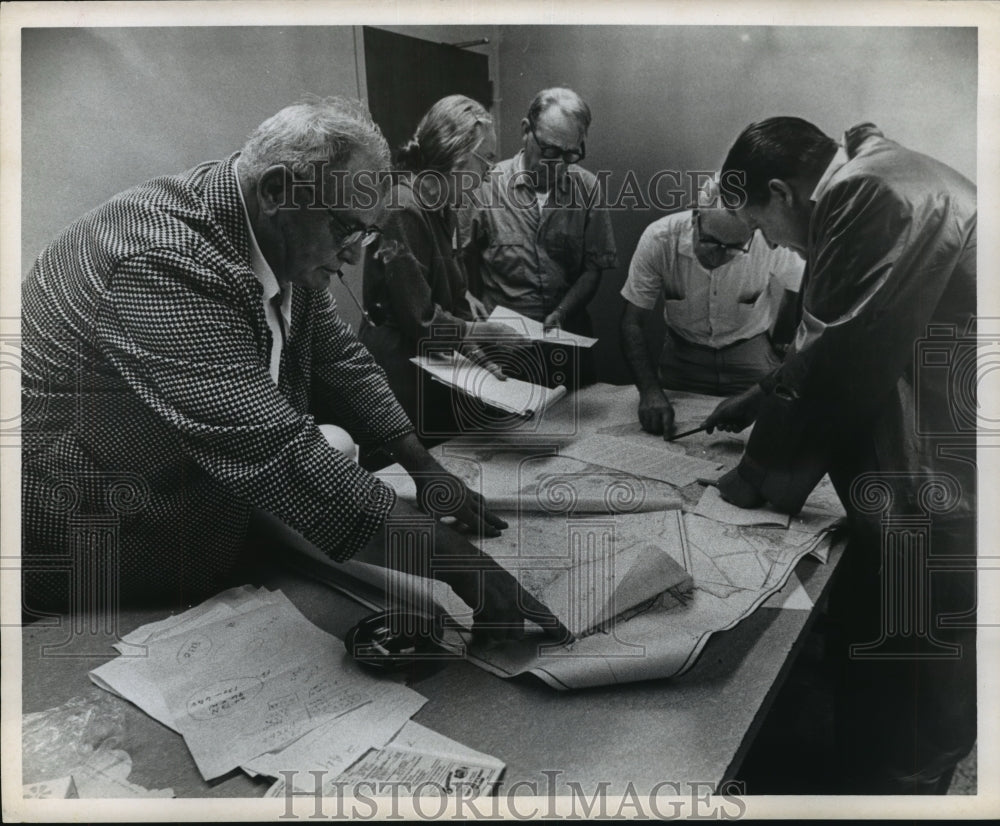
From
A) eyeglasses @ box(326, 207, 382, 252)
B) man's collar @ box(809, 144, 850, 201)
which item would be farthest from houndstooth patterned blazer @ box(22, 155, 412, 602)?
man's collar @ box(809, 144, 850, 201)

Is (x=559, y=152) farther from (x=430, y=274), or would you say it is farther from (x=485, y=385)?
(x=485, y=385)

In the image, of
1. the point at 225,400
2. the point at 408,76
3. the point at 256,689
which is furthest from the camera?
the point at 408,76

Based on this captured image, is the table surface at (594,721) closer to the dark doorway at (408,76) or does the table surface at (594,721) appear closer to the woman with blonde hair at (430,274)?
the woman with blonde hair at (430,274)

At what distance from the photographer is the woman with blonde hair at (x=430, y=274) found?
1.45 m

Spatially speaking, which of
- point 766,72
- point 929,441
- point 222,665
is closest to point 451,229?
point 766,72

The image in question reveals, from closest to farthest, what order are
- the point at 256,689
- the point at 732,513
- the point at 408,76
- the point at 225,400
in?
the point at 225,400 → the point at 256,689 → the point at 408,76 → the point at 732,513

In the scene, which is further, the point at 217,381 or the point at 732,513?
the point at 732,513

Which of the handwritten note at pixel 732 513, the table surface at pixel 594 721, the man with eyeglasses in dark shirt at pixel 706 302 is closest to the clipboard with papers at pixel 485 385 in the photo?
the man with eyeglasses in dark shirt at pixel 706 302

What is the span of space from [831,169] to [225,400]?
3.57 ft

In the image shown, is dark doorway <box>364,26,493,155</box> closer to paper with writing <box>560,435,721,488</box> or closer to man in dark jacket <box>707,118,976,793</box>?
man in dark jacket <box>707,118,976,793</box>

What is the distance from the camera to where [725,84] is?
1.46 metres

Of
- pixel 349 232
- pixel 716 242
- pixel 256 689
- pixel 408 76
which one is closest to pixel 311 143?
pixel 349 232

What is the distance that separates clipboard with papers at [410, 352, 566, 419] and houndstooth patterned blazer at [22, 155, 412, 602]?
0.10 m

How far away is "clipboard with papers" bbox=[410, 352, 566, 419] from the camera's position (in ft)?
4.89
